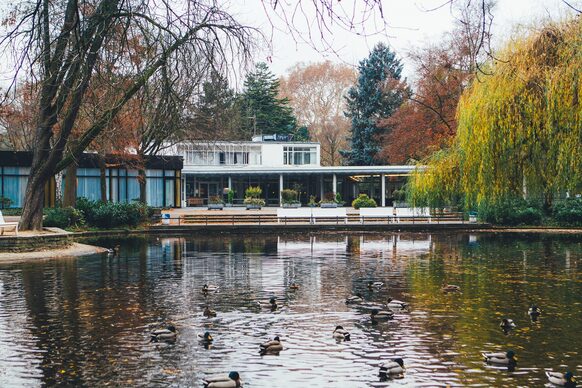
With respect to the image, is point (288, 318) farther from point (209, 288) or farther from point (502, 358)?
point (502, 358)

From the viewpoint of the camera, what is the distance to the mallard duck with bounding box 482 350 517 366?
36.7 ft

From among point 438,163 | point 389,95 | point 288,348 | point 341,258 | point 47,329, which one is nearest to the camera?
point 288,348

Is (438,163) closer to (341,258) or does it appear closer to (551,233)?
(551,233)

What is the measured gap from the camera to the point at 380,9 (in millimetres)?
5555

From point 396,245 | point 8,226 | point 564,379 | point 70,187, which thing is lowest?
point 564,379

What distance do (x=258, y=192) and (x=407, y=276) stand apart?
45.1 meters

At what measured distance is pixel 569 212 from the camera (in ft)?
139

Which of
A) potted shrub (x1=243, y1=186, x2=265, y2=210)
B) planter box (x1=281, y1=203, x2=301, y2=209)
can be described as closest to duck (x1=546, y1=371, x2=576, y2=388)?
potted shrub (x1=243, y1=186, x2=265, y2=210)

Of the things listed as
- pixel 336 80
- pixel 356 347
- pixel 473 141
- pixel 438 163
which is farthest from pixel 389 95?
pixel 356 347

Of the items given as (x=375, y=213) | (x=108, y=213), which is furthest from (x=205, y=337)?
(x=375, y=213)

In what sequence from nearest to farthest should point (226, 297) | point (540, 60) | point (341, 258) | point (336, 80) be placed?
point (226, 297) → point (341, 258) → point (540, 60) → point (336, 80)

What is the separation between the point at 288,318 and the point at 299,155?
59978 mm

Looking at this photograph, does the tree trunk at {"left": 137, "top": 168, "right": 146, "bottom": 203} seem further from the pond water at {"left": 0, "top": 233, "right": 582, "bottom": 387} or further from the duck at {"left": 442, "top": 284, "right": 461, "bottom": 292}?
the duck at {"left": 442, "top": 284, "right": 461, "bottom": 292}

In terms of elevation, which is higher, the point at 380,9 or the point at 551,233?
the point at 380,9
